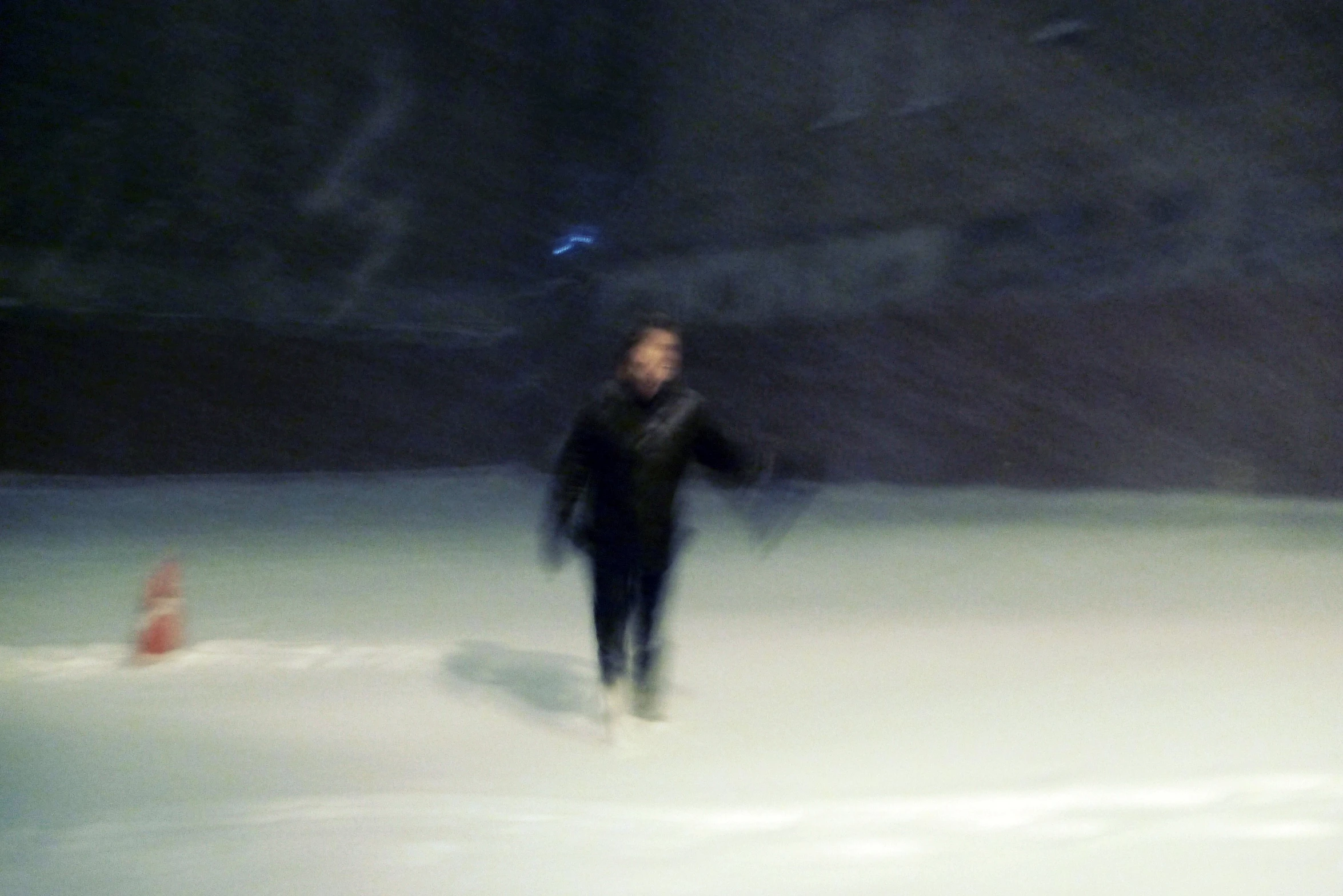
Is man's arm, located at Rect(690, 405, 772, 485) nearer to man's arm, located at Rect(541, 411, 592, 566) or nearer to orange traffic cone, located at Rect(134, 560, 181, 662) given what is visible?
man's arm, located at Rect(541, 411, 592, 566)

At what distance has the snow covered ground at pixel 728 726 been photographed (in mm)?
3947

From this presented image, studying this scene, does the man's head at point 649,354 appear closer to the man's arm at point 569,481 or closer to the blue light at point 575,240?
the man's arm at point 569,481

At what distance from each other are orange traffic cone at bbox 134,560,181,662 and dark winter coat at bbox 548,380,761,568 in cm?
282

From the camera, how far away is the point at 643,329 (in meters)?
4.98

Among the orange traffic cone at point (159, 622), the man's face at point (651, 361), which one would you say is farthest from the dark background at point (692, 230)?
the orange traffic cone at point (159, 622)

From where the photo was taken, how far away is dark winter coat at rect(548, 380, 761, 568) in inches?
199

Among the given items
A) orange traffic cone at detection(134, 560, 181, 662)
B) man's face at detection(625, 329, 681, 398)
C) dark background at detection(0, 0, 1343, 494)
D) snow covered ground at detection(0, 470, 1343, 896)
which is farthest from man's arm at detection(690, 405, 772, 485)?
dark background at detection(0, 0, 1343, 494)

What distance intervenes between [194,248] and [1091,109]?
12120mm

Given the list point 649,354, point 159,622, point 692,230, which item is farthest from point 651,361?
point 692,230

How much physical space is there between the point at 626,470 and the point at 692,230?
12694mm

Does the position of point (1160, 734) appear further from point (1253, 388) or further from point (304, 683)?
point (1253, 388)

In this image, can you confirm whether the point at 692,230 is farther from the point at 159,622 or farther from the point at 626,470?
the point at 626,470

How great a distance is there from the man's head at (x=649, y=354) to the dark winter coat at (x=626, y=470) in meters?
0.07

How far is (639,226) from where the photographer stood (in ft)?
59.7
